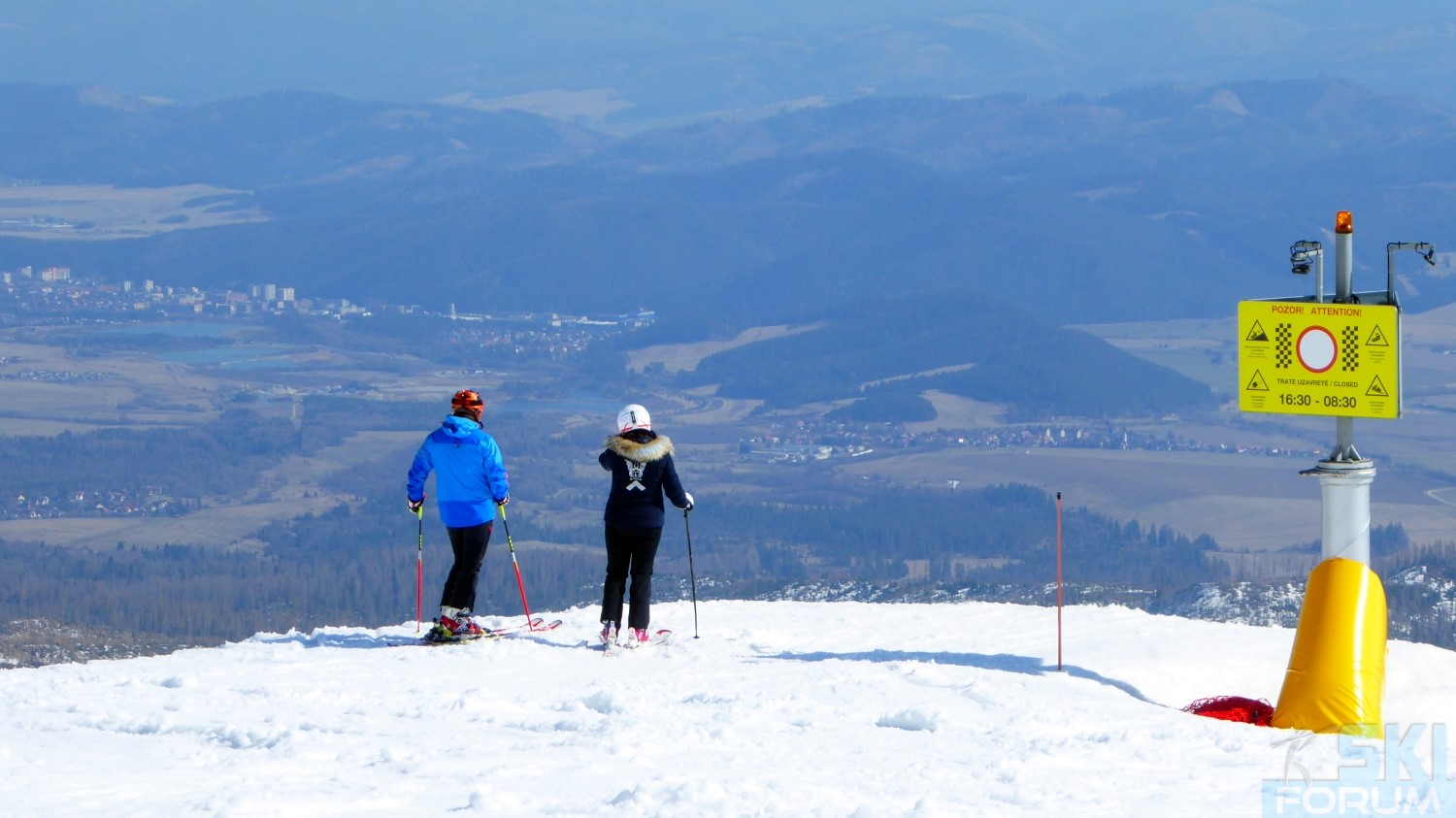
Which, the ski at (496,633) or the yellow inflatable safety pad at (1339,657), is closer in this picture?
the yellow inflatable safety pad at (1339,657)

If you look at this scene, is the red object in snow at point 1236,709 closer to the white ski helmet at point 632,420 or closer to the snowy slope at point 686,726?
the snowy slope at point 686,726

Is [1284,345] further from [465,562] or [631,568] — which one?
[465,562]

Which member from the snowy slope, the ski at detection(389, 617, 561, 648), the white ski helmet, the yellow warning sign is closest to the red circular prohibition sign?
the yellow warning sign

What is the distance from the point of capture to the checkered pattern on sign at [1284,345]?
11.3 meters

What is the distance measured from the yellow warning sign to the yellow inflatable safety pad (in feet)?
3.06

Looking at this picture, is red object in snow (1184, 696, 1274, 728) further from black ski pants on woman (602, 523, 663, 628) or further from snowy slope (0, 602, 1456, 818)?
black ski pants on woman (602, 523, 663, 628)

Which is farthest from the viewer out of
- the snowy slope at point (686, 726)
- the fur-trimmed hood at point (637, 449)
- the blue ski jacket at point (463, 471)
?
the blue ski jacket at point (463, 471)

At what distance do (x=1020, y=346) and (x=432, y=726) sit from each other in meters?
185

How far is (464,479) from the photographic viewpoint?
12.8 m

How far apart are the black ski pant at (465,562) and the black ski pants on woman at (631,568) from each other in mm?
874

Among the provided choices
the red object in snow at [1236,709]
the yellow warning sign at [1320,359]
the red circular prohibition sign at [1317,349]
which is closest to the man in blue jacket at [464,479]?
the red object in snow at [1236,709]

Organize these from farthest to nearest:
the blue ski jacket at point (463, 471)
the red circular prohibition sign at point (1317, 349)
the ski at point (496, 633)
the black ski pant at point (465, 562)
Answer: the ski at point (496, 633) < the black ski pant at point (465, 562) < the blue ski jacket at point (463, 471) < the red circular prohibition sign at point (1317, 349)

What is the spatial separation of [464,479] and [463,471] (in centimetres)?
6

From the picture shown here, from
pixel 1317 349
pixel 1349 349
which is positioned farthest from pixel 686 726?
pixel 1349 349
